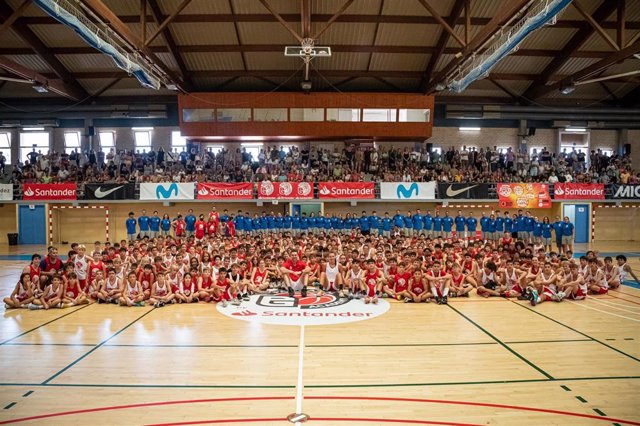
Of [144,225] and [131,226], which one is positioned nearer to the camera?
[131,226]

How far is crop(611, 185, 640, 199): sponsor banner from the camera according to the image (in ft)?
89.4

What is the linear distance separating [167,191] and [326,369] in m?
21.6

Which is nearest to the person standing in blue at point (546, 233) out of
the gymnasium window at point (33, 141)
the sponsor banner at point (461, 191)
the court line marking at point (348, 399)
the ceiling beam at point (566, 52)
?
the sponsor banner at point (461, 191)

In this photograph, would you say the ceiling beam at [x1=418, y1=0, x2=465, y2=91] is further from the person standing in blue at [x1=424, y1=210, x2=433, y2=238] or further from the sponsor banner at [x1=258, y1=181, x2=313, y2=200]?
the sponsor banner at [x1=258, y1=181, x2=313, y2=200]

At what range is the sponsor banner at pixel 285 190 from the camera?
26375 millimetres

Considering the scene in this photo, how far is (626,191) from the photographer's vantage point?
27.3 metres

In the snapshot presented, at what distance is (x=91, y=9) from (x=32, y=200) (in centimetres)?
1584

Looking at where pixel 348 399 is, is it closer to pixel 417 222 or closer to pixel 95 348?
pixel 95 348

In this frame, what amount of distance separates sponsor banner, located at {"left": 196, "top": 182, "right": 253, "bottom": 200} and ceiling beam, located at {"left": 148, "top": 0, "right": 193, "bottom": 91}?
754 centimetres

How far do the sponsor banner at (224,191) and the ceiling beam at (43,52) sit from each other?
12.0 metres

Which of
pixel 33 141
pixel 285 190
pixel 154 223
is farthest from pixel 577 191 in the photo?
pixel 33 141

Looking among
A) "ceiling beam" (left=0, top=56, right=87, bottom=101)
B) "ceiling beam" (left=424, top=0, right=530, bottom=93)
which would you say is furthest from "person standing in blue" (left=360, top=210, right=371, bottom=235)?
"ceiling beam" (left=0, top=56, right=87, bottom=101)

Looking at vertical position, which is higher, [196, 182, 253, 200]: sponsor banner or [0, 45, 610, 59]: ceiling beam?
[0, 45, 610, 59]: ceiling beam

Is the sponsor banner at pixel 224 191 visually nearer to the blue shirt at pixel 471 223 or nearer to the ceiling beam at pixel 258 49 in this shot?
the ceiling beam at pixel 258 49
